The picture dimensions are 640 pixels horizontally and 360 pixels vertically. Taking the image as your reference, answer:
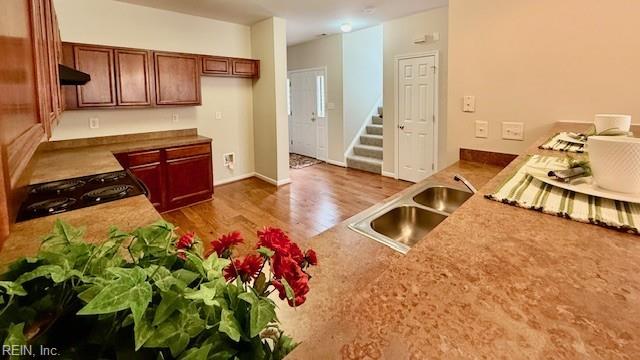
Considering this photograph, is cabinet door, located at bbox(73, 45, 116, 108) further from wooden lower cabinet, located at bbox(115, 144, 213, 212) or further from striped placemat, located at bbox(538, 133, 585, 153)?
striped placemat, located at bbox(538, 133, 585, 153)

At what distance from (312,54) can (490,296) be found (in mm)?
7016

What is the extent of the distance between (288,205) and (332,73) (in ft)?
10.8

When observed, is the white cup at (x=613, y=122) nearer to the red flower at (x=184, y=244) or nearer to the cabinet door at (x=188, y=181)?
the red flower at (x=184, y=244)

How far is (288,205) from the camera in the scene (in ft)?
14.2

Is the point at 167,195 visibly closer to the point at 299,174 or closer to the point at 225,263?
the point at 299,174

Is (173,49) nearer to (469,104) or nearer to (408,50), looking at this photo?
(408,50)

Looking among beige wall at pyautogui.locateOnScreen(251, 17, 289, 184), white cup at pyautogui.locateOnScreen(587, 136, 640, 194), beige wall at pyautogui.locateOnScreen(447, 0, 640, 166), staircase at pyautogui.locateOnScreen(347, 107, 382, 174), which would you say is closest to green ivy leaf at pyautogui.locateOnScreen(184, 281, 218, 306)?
white cup at pyautogui.locateOnScreen(587, 136, 640, 194)

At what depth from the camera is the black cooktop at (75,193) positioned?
1.53 metres

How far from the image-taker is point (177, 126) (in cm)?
466

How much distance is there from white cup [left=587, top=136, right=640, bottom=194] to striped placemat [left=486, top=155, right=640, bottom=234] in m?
0.05

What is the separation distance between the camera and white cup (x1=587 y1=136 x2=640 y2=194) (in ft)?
2.69

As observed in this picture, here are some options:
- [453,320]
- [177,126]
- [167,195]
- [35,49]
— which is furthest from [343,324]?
[177,126]

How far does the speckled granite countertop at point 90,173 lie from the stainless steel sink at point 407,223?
41.8 inches

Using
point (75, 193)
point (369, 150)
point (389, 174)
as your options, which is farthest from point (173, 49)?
point (389, 174)
